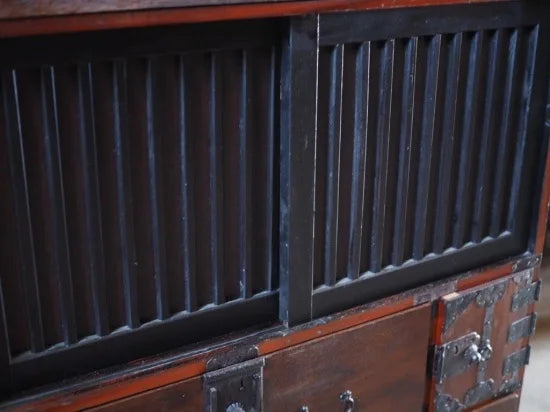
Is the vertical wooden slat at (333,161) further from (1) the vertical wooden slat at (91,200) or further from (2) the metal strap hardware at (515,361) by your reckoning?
(2) the metal strap hardware at (515,361)

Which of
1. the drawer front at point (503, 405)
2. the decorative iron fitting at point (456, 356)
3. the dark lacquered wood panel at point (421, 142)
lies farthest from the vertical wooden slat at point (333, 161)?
the drawer front at point (503, 405)

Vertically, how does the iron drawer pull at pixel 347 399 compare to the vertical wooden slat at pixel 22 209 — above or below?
below

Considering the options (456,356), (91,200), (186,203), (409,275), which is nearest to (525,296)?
(456,356)

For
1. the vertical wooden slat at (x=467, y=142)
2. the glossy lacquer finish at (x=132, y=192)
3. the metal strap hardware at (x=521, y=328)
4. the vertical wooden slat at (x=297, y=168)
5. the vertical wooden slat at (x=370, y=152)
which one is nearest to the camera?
the glossy lacquer finish at (x=132, y=192)

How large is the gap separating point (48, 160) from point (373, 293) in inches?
24.1

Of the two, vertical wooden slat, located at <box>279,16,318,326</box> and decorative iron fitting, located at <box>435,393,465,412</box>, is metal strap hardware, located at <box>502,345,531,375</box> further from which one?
vertical wooden slat, located at <box>279,16,318,326</box>

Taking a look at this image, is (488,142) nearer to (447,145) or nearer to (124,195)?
(447,145)

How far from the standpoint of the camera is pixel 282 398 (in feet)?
4.09

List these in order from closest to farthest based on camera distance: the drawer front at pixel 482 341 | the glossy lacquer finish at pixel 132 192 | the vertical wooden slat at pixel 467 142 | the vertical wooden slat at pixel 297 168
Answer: the glossy lacquer finish at pixel 132 192, the vertical wooden slat at pixel 297 168, the vertical wooden slat at pixel 467 142, the drawer front at pixel 482 341

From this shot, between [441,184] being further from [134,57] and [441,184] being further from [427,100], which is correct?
[134,57]

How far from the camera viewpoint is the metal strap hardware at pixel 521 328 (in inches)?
60.1

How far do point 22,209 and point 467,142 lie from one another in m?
0.75

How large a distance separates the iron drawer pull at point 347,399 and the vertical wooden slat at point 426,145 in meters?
0.27

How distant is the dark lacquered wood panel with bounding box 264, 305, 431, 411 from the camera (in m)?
1.24
